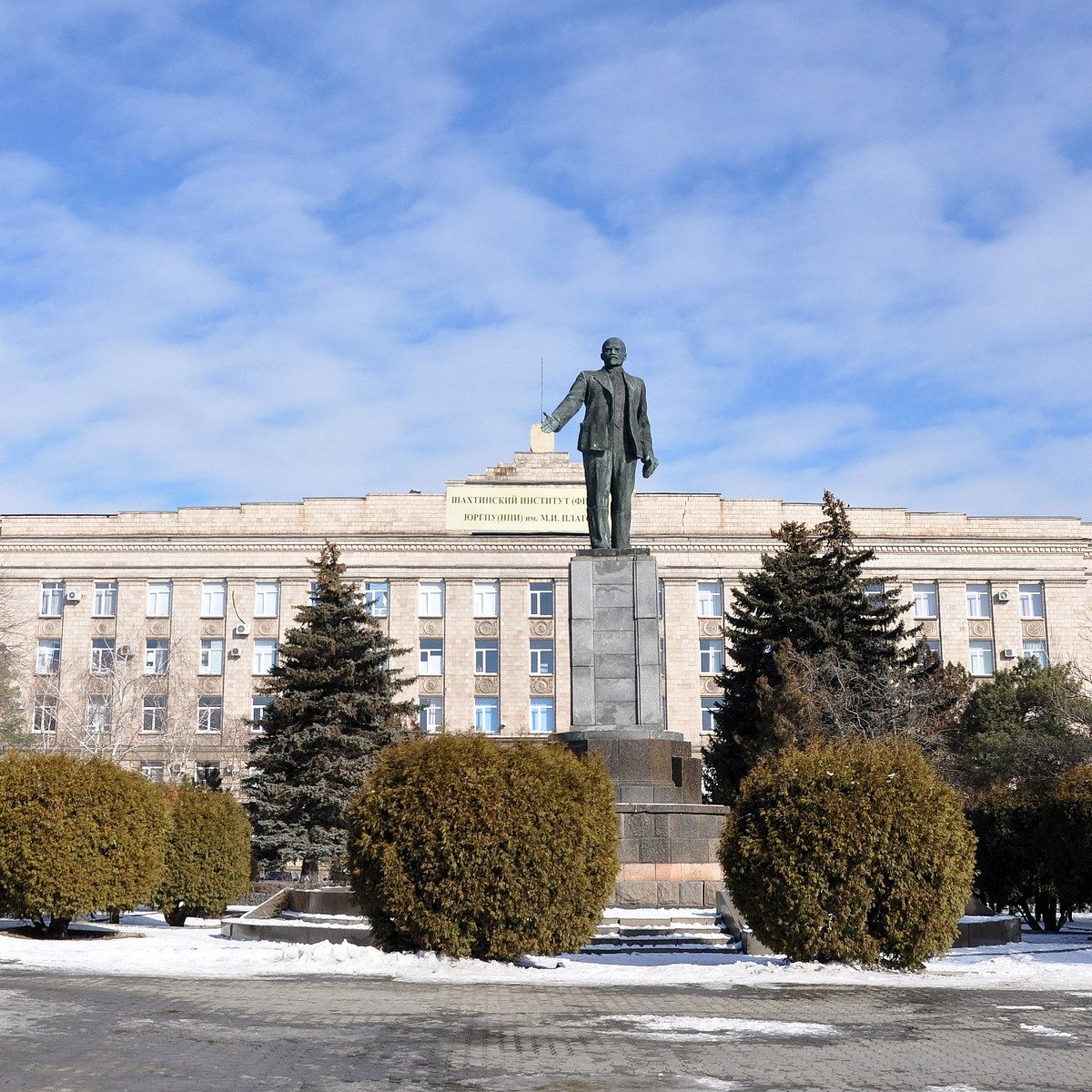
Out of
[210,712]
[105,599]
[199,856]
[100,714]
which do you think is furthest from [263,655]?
[199,856]

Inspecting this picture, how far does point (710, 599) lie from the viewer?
59281 mm

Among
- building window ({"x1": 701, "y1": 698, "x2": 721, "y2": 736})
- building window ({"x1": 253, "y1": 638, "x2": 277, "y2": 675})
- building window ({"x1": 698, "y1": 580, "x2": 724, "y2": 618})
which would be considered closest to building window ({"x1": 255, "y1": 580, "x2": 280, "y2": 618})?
building window ({"x1": 253, "y1": 638, "x2": 277, "y2": 675})

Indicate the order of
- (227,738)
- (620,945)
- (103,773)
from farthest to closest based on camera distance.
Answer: (227,738), (103,773), (620,945)

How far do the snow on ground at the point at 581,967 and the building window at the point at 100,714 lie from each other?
28.2m

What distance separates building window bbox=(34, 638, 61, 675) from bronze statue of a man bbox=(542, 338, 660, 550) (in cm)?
4588

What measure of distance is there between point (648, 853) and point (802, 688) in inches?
764

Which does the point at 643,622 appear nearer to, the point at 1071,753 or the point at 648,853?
the point at 648,853

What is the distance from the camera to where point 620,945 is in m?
12.7

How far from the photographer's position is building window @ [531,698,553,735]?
56.8 meters

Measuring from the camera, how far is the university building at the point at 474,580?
58062mm

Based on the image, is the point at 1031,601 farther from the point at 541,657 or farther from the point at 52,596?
the point at 52,596

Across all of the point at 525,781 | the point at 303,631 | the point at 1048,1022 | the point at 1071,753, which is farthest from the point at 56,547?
the point at 1048,1022

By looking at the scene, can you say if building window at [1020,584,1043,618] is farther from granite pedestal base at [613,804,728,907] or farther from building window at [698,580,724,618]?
granite pedestal base at [613,804,728,907]

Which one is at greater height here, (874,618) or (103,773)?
(874,618)
